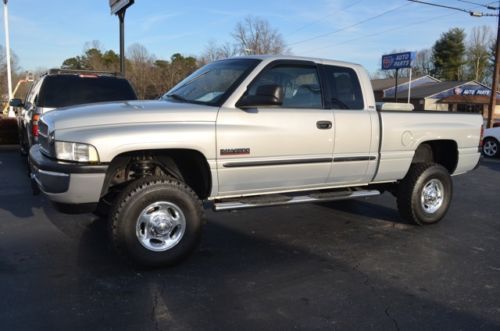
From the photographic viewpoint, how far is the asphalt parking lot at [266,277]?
11.5 ft

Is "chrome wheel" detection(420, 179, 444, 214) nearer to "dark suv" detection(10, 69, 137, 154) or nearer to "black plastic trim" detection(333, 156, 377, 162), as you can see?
"black plastic trim" detection(333, 156, 377, 162)

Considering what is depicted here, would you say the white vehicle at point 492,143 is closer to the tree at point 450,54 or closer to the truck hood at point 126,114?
the truck hood at point 126,114

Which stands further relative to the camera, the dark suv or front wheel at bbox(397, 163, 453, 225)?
the dark suv

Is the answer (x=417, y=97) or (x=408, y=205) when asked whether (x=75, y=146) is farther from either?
(x=417, y=97)

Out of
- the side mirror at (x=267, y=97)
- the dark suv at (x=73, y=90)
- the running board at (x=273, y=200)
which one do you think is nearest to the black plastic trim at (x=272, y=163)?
the running board at (x=273, y=200)

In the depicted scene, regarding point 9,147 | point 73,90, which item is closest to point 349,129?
point 73,90

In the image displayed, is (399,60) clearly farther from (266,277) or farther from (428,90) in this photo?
(266,277)

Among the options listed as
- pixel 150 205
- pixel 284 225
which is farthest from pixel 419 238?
pixel 150 205

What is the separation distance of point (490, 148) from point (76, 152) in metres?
13.3

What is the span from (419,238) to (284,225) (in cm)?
159

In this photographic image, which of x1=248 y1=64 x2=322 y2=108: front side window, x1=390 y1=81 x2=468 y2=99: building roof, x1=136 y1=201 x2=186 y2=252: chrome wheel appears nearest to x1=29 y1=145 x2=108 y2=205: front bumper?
x1=136 y1=201 x2=186 y2=252: chrome wheel

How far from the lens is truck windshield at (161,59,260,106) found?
479cm

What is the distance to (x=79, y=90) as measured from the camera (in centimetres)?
Result: 830

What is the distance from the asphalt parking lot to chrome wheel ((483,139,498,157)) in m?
8.66
